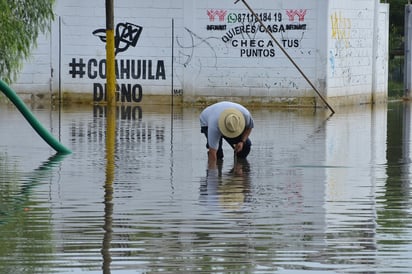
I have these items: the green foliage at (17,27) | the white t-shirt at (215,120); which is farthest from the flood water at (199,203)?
the green foliage at (17,27)

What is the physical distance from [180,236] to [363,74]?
24967mm

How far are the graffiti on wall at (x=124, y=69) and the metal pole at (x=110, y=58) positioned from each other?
919 mm

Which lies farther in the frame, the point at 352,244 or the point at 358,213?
the point at 358,213

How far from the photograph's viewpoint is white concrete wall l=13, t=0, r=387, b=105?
3300 cm

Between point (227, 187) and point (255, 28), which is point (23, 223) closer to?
point (227, 187)

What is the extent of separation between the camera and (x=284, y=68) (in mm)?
33156

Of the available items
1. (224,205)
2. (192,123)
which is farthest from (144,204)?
(192,123)

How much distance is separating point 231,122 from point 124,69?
15.9 meters

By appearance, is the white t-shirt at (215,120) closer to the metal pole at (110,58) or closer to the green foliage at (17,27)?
the green foliage at (17,27)

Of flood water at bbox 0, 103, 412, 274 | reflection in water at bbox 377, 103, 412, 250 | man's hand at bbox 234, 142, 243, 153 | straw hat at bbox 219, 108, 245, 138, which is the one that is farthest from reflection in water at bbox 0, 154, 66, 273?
reflection in water at bbox 377, 103, 412, 250

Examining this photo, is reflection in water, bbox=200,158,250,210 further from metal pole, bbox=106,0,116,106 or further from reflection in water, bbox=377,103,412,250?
metal pole, bbox=106,0,116,106

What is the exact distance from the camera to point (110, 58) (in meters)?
32.1

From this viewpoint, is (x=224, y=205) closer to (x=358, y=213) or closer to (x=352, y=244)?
(x=358, y=213)

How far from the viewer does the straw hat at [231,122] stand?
1827 cm
